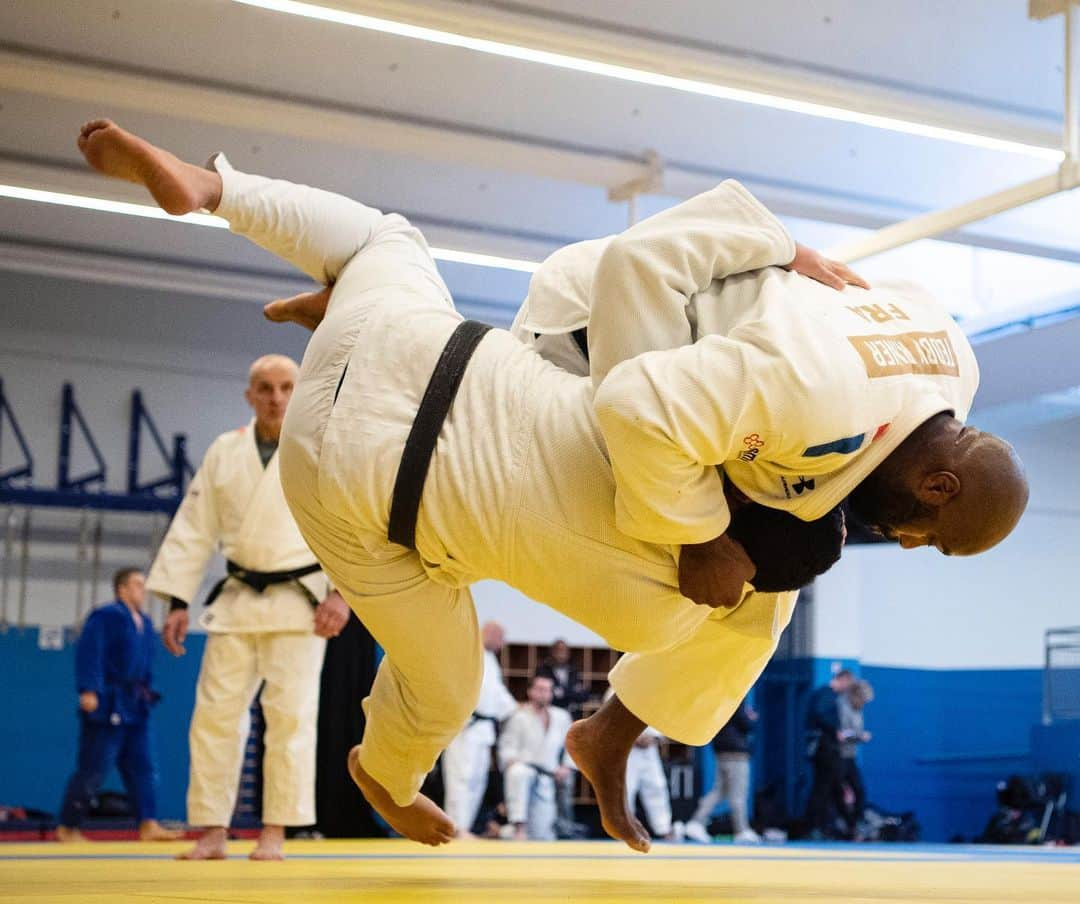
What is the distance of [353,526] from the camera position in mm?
2076

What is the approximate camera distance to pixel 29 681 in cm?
1023

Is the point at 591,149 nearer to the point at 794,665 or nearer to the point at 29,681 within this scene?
the point at 29,681

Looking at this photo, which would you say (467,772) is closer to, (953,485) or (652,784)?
(652,784)

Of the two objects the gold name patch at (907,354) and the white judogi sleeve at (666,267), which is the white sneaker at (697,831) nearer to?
the gold name patch at (907,354)

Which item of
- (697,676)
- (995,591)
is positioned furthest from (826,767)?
(697,676)

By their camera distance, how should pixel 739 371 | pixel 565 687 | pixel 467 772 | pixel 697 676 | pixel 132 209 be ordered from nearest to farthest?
pixel 739 371
pixel 697 676
pixel 132 209
pixel 467 772
pixel 565 687

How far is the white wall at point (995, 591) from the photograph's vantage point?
14.6 m

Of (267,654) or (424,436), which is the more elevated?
(424,436)

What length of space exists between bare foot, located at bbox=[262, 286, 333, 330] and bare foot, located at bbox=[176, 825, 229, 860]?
197 cm

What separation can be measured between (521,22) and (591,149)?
180 centimetres

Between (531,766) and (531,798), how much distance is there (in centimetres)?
28

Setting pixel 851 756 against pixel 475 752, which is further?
pixel 851 756

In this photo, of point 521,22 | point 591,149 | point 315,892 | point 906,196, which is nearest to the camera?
point 315,892

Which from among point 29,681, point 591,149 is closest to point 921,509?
point 591,149
